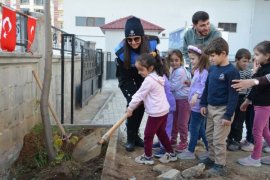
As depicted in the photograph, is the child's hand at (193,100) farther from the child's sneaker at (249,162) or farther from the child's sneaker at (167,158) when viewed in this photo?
→ the child's sneaker at (249,162)

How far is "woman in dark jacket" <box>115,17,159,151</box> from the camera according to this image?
12.9 ft

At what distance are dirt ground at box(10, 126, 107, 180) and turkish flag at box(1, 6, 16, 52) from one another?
120cm

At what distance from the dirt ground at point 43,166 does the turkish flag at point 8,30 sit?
1202 millimetres

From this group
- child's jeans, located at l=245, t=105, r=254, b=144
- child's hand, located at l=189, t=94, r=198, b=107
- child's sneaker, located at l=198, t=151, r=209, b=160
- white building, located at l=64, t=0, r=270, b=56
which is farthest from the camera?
white building, located at l=64, t=0, r=270, b=56

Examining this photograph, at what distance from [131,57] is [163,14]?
22.4 m

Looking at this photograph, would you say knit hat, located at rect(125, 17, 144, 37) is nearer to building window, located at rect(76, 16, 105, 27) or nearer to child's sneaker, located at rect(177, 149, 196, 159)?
child's sneaker, located at rect(177, 149, 196, 159)

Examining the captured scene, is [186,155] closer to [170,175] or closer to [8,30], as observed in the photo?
[170,175]

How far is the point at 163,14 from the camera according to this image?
25.7 meters

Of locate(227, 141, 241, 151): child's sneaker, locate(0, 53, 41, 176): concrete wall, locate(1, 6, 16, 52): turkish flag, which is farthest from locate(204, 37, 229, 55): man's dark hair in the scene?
locate(1, 6, 16, 52): turkish flag

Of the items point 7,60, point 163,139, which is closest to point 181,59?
point 163,139

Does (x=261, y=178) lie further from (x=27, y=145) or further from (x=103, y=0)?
(x=103, y=0)

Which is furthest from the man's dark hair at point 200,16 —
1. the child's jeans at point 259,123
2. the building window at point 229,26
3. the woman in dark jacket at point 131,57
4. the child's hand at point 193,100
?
the building window at point 229,26

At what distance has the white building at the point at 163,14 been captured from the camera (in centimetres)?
2555

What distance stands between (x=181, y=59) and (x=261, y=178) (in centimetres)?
159
